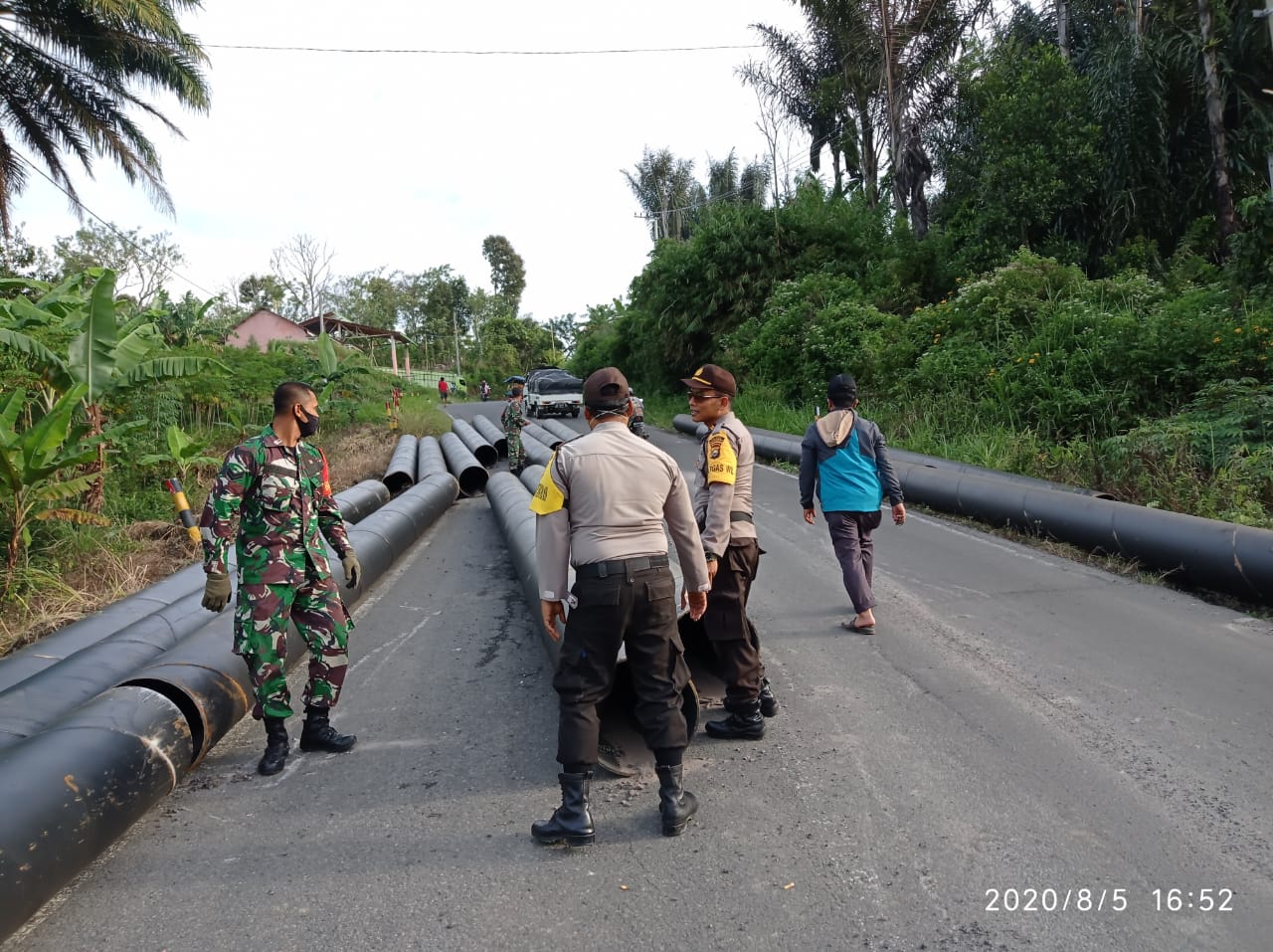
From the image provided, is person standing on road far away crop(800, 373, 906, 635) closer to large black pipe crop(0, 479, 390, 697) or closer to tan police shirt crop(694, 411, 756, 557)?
tan police shirt crop(694, 411, 756, 557)

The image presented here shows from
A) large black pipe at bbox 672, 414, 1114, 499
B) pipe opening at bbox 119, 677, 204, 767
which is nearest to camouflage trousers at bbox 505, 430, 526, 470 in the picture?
large black pipe at bbox 672, 414, 1114, 499

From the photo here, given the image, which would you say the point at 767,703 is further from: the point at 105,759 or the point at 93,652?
the point at 93,652

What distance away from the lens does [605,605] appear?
3207mm

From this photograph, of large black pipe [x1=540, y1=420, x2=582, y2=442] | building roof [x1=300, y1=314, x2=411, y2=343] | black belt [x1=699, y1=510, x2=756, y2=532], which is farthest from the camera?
building roof [x1=300, y1=314, x2=411, y2=343]

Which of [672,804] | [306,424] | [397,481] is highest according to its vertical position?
[306,424]

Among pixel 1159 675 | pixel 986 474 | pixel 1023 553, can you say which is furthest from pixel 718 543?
pixel 986 474

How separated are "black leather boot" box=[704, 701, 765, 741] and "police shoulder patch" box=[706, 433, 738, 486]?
3.60 feet

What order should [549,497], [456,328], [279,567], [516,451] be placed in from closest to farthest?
1. [549,497]
2. [279,567]
3. [516,451]
4. [456,328]

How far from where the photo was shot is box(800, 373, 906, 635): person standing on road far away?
18.4 feet

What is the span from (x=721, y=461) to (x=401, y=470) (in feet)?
31.5

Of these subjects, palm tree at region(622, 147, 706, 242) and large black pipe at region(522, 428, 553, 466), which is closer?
large black pipe at region(522, 428, 553, 466)

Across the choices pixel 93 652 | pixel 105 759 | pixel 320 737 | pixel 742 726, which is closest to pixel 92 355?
pixel 93 652

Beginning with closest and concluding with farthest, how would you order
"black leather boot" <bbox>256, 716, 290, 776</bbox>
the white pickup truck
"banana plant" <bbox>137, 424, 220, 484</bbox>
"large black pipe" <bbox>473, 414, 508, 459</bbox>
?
"black leather boot" <bbox>256, 716, 290, 776</bbox>, "banana plant" <bbox>137, 424, 220, 484</bbox>, "large black pipe" <bbox>473, 414, 508, 459</bbox>, the white pickup truck

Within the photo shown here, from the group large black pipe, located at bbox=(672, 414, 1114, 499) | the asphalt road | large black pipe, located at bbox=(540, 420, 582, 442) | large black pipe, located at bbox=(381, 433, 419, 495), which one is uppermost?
large black pipe, located at bbox=(540, 420, 582, 442)
